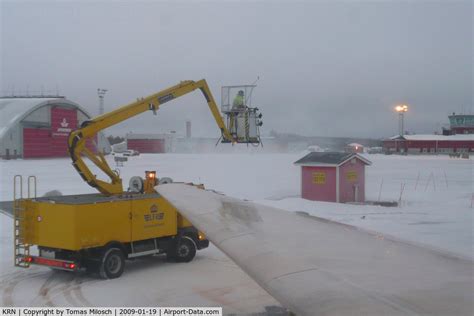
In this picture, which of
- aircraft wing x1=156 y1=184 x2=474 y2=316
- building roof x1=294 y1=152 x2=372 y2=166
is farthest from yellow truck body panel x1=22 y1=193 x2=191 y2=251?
building roof x1=294 y1=152 x2=372 y2=166

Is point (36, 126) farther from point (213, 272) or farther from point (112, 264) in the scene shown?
point (213, 272)

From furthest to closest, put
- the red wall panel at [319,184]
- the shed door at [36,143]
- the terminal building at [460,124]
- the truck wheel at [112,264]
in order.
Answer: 1. the terminal building at [460,124]
2. the shed door at [36,143]
3. the red wall panel at [319,184]
4. the truck wheel at [112,264]

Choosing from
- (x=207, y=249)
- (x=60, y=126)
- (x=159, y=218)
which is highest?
(x=60, y=126)

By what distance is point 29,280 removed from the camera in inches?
404

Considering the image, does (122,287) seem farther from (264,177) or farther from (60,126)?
(60,126)

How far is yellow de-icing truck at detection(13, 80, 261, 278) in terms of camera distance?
9.88 metres

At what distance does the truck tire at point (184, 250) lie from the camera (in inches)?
465

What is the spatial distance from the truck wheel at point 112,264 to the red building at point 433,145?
260 ft

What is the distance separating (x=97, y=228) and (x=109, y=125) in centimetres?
376

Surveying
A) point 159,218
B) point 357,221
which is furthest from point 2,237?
point 357,221

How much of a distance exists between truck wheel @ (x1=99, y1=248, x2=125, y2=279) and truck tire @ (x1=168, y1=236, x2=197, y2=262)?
1576 mm

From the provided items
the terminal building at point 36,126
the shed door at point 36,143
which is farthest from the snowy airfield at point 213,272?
the shed door at point 36,143

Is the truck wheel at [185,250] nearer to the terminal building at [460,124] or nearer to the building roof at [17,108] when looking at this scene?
the building roof at [17,108]

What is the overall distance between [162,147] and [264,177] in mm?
67071
